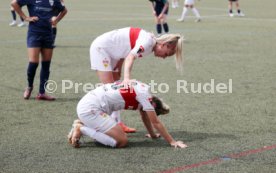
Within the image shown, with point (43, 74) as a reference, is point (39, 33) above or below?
above

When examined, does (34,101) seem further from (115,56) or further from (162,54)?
(162,54)

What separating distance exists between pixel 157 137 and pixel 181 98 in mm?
2366

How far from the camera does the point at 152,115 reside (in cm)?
579

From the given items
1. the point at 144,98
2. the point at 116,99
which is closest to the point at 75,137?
the point at 116,99

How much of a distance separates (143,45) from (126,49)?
0.51 m

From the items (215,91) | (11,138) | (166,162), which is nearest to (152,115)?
(166,162)

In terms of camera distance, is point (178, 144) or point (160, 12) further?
point (160, 12)

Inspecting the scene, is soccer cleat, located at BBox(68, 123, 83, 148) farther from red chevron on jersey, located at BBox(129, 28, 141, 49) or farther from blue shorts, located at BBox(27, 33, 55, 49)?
blue shorts, located at BBox(27, 33, 55, 49)

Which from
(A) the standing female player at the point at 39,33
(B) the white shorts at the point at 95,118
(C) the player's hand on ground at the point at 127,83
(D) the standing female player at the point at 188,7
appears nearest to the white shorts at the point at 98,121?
(B) the white shorts at the point at 95,118

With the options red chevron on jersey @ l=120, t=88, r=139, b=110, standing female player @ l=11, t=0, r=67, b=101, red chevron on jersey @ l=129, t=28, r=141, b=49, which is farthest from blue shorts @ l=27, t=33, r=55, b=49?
red chevron on jersey @ l=120, t=88, r=139, b=110

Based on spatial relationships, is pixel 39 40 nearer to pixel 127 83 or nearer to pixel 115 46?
pixel 115 46

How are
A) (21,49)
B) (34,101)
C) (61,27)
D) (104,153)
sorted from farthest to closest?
1. (61,27)
2. (21,49)
3. (34,101)
4. (104,153)

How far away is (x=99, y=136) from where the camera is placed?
5.96m

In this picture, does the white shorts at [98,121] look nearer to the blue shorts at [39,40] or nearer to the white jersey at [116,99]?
the white jersey at [116,99]
